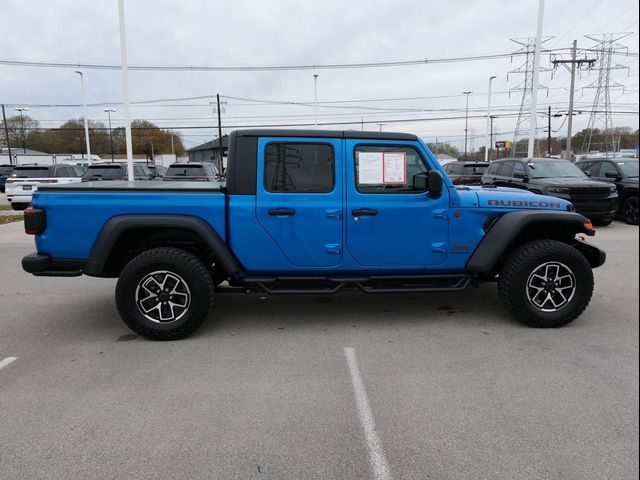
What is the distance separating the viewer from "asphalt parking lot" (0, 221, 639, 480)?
2.55 meters

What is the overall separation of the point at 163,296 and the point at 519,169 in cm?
1125

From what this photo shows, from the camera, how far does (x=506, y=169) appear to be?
535 inches

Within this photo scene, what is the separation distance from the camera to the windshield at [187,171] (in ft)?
51.2

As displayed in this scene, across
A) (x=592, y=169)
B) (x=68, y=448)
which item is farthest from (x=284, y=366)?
(x=592, y=169)

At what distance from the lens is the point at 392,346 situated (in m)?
4.20

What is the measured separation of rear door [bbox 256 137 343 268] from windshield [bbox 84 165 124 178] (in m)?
14.2

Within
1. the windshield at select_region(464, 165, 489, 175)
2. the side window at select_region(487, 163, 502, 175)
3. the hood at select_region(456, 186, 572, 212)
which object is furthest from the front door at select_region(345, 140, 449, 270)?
the windshield at select_region(464, 165, 489, 175)

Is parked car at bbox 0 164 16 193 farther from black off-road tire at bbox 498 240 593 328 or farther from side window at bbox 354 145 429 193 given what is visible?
black off-road tire at bbox 498 240 593 328

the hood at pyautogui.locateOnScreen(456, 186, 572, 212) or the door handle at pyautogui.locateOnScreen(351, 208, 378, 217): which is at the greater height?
the hood at pyautogui.locateOnScreen(456, 186, 572, 212)

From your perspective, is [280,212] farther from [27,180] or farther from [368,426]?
[27,180]

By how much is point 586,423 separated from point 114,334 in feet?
13.3

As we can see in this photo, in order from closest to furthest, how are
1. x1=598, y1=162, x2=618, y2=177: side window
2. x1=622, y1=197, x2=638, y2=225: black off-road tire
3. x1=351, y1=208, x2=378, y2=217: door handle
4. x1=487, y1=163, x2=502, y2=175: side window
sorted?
x1=351, y1=208, x2=378, y2=217: door handle, x1=622, y1=197, x2=638, y2=225: black off-road tire, x1=598, y1=162, x2=618, y2=177: side window, x1=487, y1=163, x2=502, y2=175: side window

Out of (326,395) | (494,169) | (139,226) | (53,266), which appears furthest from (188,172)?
(326,395)

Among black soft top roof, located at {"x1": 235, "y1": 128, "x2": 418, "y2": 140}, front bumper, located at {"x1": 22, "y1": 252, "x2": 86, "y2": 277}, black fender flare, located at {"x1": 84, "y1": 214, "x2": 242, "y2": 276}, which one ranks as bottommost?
front bumper, located at {"x1": 22, "y1": 252, "x2": 86, "y2": 277}
